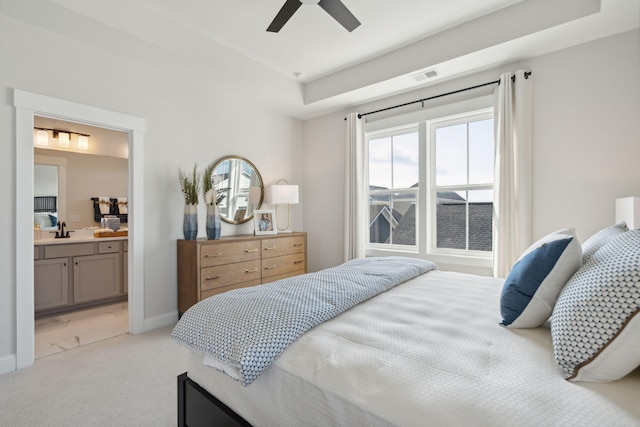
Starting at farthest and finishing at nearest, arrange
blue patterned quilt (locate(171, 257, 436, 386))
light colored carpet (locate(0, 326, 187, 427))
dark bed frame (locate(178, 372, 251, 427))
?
light colored carpet (locate(0, 326, 187, 427)) → dark bed frame (locate(178, 372, 251, 427)) → blue patterned quilt (locate(171, 257, 436, 386))

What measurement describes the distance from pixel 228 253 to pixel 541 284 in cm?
279

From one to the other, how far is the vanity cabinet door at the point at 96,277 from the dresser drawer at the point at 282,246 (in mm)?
2018

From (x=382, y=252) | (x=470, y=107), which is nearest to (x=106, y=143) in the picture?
(x=382, y=252)

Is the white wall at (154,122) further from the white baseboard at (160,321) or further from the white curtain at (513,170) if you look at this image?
the white curtain at (513,170)

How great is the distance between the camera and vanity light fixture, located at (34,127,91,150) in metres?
3.96

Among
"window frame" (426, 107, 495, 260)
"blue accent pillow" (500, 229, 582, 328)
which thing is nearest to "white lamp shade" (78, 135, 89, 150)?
"window frame" (426, 107, 495, 260)

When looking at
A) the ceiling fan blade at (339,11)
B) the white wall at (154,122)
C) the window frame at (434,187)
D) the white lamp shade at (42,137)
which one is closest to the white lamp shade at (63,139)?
the white lamp shade at (42,137)

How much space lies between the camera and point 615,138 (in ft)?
8.54

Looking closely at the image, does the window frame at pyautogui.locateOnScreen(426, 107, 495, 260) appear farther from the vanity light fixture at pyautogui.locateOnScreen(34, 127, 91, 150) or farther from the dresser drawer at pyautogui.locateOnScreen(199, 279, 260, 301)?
the vanity light fixture at pyautogui.locateOnScreen(34, 127, 91, 150)

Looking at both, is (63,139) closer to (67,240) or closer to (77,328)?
(67,240)

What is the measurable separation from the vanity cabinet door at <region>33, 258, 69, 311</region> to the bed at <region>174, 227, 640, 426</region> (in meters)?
3.10

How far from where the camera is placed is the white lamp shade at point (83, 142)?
4316 millimetres

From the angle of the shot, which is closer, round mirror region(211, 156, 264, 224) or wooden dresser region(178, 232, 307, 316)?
wooden dresser region(178, 232, 307, 316)

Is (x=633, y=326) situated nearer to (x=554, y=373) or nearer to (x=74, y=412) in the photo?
(x=554, y=373)
